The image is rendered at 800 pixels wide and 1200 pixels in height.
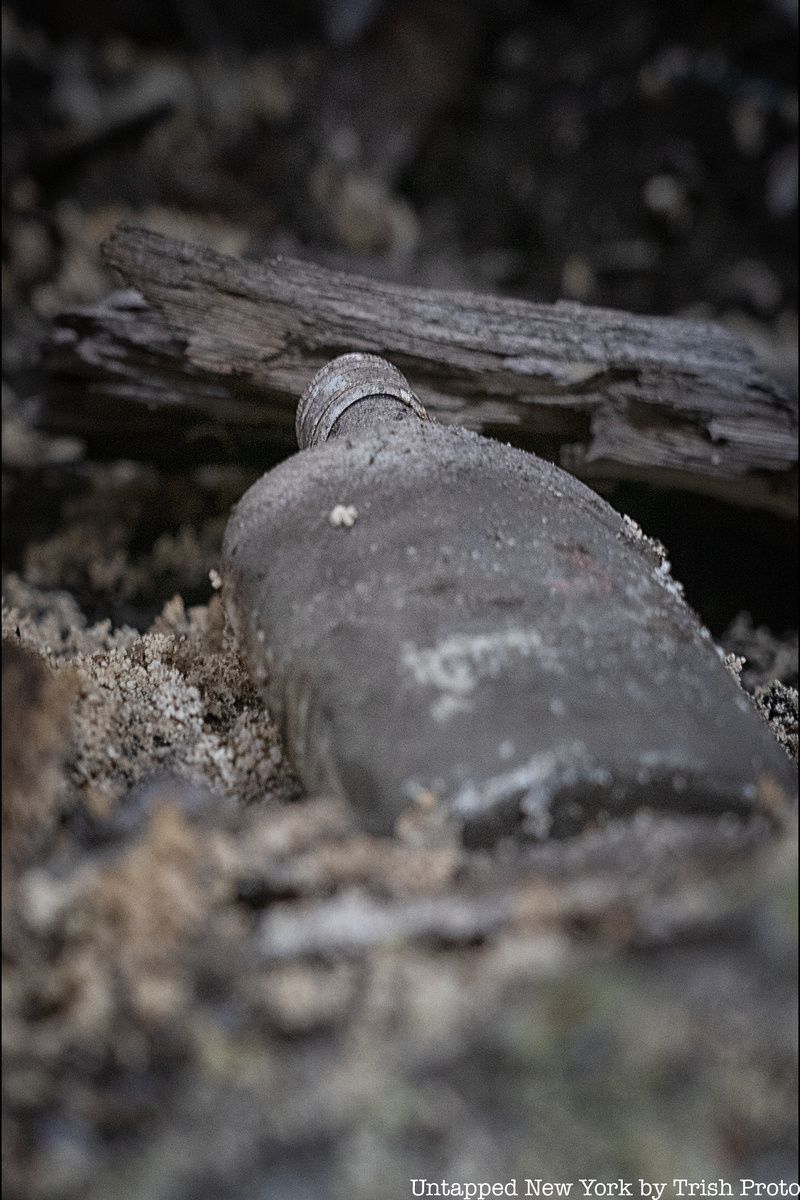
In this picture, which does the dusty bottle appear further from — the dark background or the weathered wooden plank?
the dark background

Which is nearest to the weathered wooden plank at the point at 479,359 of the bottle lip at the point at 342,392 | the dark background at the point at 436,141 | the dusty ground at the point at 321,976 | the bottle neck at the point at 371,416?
the bottle lip at the point at 342,392

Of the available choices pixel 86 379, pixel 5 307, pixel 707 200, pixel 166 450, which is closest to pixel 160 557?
pixel 166 450

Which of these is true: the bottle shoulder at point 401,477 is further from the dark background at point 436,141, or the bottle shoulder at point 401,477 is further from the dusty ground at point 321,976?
the dark background at point 436,141

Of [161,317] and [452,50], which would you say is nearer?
[161,317]

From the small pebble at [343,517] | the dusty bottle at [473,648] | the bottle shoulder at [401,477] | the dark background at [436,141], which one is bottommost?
the dusty bottle at [473,648]

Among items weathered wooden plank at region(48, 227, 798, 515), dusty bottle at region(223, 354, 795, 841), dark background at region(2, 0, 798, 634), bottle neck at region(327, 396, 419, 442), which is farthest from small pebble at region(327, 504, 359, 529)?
dark background at region(2, 0, 798, 634)

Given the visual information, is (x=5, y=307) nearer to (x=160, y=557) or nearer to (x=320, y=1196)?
(x=160, y=557)
